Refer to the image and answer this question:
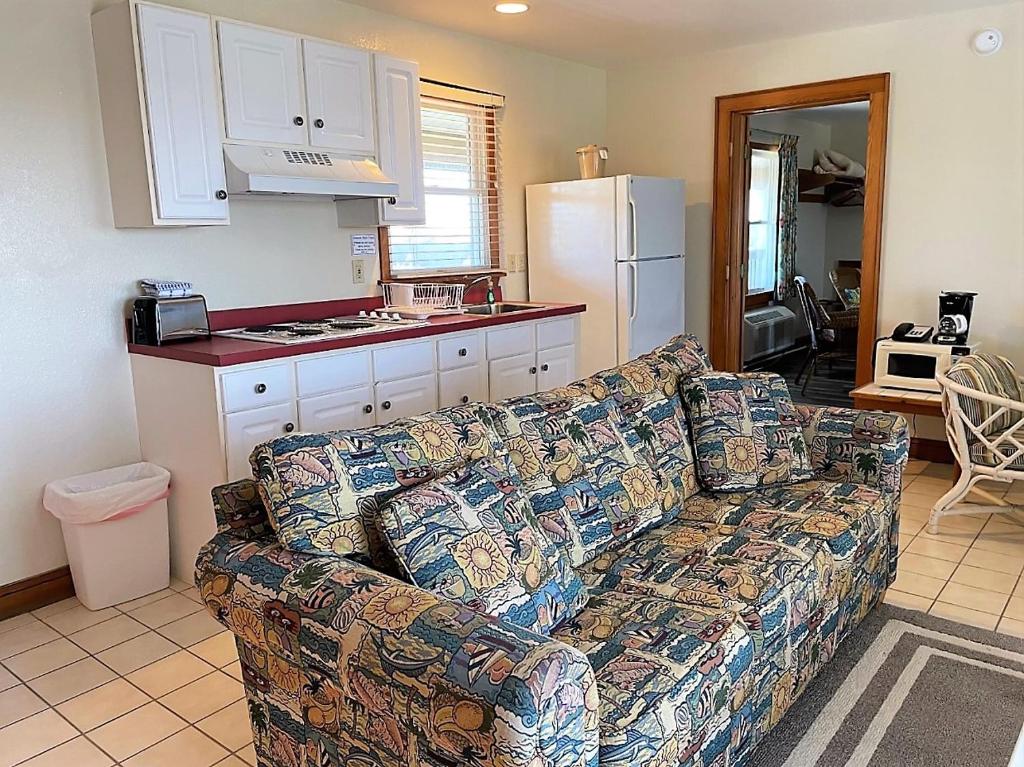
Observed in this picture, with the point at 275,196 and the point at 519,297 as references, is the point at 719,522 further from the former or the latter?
the point at 519,297

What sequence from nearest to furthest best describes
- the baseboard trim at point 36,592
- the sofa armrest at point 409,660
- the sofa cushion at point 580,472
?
the sofa armrest at point 409,660
the sofa cushion at point 580,472
the baseboard trim at point 36,592

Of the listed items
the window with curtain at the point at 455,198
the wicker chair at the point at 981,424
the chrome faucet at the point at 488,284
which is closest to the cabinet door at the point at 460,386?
the chrome faucet at the point at 488,284

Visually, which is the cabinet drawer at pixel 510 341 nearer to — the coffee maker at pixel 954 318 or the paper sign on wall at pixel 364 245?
the paper sign on wall at pixel 364 245

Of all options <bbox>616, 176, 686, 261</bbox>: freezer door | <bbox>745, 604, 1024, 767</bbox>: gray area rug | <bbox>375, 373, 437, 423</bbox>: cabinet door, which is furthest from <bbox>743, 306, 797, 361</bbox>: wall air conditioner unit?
<bbox>745, 604, 1024, 767</bbox>: gray area rug

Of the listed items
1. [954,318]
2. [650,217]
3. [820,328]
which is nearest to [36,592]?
[650,217]

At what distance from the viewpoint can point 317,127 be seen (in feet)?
11.1

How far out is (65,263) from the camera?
295 cm

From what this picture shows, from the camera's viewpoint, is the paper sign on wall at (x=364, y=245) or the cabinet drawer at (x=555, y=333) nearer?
the paper sign on wall at (x=364, y=245)

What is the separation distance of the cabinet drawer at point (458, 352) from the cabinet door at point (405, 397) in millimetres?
98

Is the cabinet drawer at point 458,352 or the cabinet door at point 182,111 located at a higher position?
the cabinet door at point 182,111

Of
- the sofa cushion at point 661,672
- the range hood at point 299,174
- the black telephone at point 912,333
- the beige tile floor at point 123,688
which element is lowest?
the beige tile floor at point 123,688

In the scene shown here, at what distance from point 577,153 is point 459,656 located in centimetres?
410

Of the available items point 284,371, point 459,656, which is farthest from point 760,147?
point 459,656

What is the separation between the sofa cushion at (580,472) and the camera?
2105 mm
